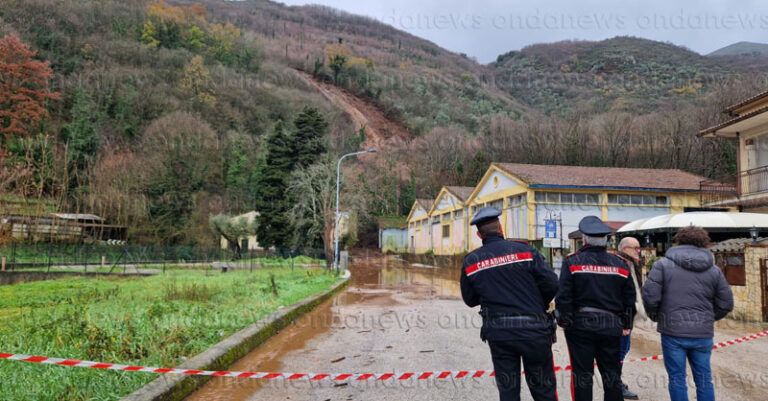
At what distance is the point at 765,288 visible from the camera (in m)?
10.1

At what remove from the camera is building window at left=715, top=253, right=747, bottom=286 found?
10.7 m

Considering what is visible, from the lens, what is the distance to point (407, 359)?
6.93 metres

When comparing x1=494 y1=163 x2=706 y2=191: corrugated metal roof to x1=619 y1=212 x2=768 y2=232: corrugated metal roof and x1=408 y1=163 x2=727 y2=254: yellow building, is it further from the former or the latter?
x1=619 y1=212 x2=768 y2=232: corrugated metal roof

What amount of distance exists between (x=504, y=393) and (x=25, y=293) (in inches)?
607

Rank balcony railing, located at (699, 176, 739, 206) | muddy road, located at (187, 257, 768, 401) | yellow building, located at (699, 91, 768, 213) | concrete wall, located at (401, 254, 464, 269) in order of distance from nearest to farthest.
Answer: muddy road, located at (187, 257, 768, 401) < yellow building, located at (699, 91, 768, 213) < balcony railing, located at (699, 176, 739, 206) < concrete wall, located at (401, 254, 464, 269)

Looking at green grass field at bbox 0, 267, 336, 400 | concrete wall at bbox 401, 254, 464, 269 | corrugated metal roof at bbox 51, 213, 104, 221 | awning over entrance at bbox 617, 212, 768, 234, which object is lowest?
concrete wall at bbox 401, 254, 464, 269

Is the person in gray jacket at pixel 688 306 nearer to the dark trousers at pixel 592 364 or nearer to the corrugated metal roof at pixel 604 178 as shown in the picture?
the dark trousers at pixel 592 364

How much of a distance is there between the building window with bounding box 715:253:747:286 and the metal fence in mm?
21116

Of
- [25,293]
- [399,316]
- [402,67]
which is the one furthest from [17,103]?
[402,67]

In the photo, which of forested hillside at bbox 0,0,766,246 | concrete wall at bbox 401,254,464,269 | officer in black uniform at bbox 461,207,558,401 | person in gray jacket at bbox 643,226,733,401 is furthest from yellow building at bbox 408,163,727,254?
officer in black uniform at bbox 461,207,558,401

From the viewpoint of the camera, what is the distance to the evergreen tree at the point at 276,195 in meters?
39.8

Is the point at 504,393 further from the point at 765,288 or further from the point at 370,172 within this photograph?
the point at 370,172

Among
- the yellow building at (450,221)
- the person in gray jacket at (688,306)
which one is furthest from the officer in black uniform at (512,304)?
the yellow building at (450,221)

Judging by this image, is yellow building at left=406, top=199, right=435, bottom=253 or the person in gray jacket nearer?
the person in gray jacket
